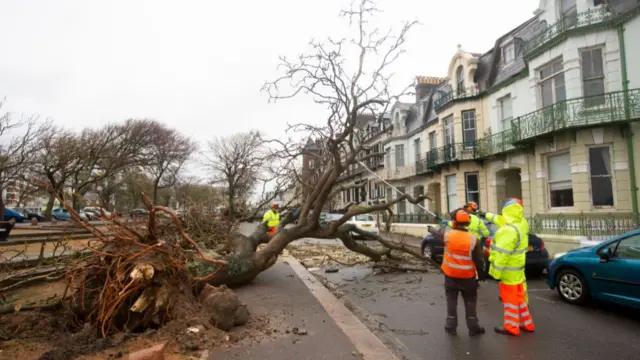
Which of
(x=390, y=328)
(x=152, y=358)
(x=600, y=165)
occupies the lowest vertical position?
(x=390, y=328)

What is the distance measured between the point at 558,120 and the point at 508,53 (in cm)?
659

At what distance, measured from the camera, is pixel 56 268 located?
556 centimetres

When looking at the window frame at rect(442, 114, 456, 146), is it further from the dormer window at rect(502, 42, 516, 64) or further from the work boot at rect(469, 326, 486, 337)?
the work boot at rect(469, 326, 486, 337)

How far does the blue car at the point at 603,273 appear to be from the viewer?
5.66 m

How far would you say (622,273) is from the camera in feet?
18.9

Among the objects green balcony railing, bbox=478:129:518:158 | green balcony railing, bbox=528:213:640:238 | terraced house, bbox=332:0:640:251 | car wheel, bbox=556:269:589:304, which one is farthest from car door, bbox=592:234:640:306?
green balcony railing, bbox=478:129:518:158

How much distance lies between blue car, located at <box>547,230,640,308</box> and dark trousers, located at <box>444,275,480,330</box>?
99.3 inches

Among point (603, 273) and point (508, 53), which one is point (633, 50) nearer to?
point (508, 53)

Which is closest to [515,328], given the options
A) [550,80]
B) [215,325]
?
[215,325]

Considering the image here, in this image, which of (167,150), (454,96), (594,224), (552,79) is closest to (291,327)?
(594,224)

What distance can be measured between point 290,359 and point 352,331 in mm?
1303

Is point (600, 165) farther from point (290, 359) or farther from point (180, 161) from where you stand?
point (180, 161)

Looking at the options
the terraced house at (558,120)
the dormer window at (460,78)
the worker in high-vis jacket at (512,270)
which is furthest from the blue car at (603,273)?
the dormer window at (460,78)

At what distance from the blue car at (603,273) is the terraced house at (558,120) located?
558 cm
